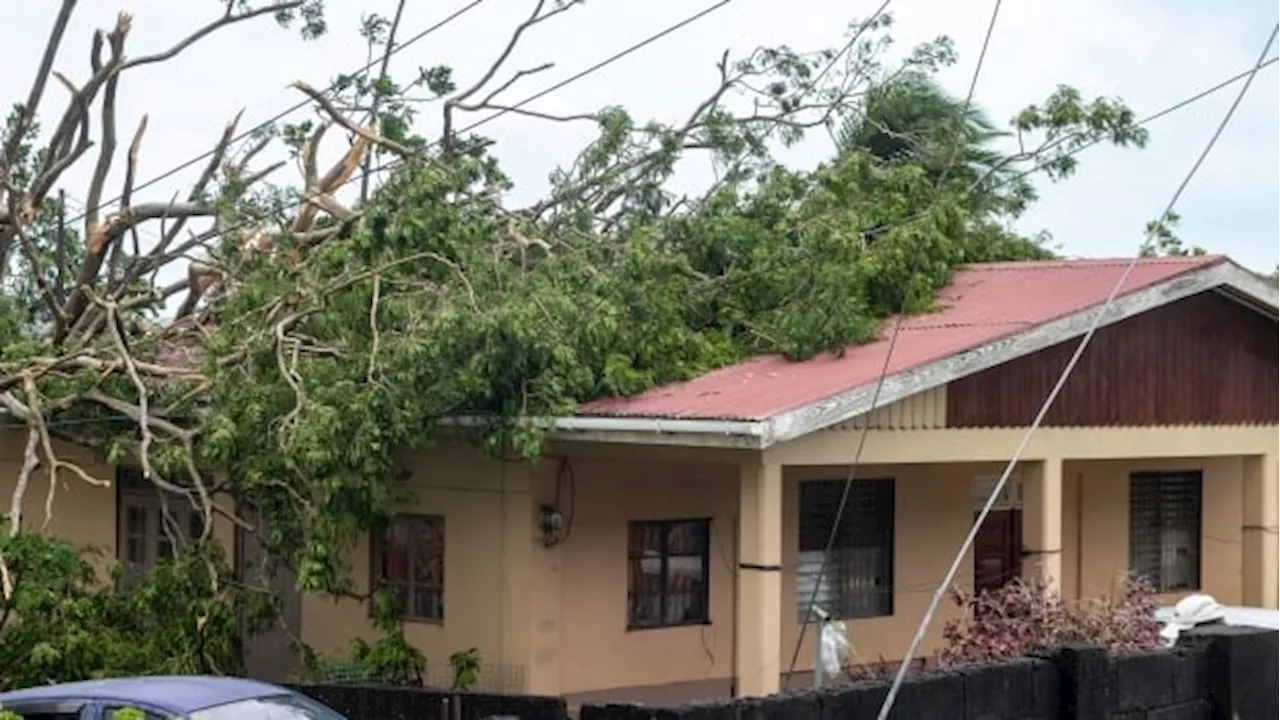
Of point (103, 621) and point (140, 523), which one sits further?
point (140, 523)

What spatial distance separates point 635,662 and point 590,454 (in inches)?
89.1

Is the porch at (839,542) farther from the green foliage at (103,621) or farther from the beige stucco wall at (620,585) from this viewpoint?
the green foliage at (103,621)

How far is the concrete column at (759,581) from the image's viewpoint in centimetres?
1335

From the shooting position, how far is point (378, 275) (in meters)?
15.0

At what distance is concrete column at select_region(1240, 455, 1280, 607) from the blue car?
1050 cm

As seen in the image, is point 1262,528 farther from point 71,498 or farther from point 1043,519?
point 71,498

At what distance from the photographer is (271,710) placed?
10.0 meters

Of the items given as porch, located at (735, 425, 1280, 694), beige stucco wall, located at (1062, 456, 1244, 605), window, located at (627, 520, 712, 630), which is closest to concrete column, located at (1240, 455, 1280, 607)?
porch, located at (735, 425, 1280, 694)

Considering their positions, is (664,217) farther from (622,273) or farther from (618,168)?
(622,273)

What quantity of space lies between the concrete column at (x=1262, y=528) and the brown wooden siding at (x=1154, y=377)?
508 mm

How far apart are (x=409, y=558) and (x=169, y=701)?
7.12 metres

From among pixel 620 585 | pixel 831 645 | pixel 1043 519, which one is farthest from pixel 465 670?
pixel 1043 519

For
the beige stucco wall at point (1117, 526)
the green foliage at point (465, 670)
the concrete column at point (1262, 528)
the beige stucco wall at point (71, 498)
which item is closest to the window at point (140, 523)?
the beige stucco wall at point (71, 498)

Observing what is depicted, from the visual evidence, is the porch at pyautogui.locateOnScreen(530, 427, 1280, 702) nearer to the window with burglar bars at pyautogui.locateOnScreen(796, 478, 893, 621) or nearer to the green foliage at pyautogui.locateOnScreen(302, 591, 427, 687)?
the window with burglar bars at pyautogui.locateOnScreen(796, 478, 893, 621)
